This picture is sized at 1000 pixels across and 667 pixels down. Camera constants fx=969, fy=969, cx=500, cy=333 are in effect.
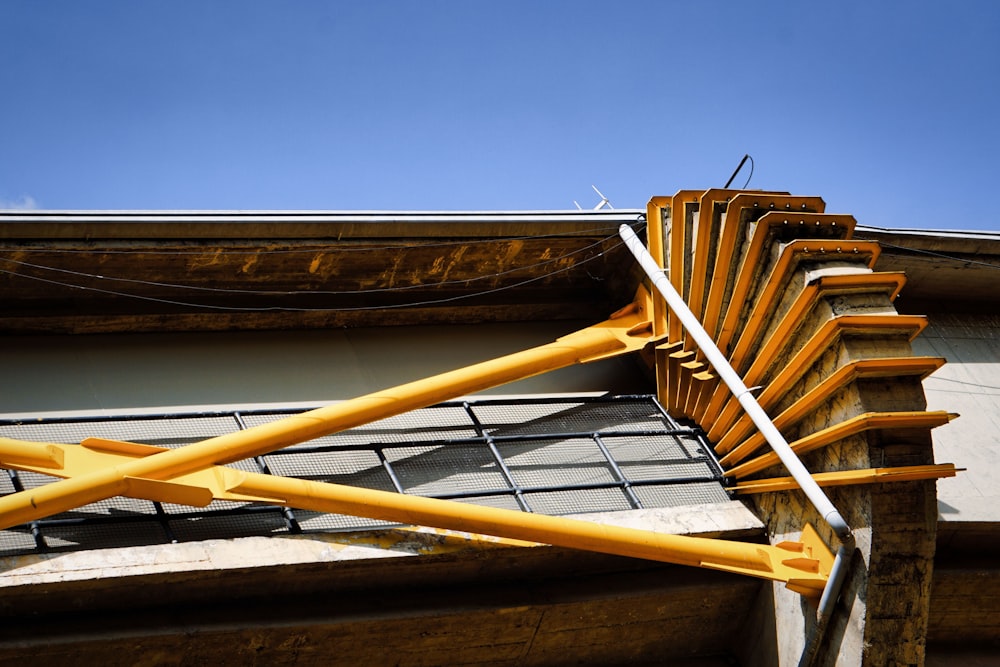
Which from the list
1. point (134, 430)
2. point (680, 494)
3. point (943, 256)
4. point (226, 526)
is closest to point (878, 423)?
point (680, 494)

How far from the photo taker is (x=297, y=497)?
8.90 metres

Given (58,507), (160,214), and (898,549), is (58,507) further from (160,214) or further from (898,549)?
(898,549)

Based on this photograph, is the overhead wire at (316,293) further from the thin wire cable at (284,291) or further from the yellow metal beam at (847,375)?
Result: the yellow metal beam at (847,375)

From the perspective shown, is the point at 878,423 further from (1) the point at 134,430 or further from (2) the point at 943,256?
(1) the point at 134,430

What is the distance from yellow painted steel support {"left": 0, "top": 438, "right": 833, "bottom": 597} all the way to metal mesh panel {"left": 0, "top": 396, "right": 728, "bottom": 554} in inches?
24.0

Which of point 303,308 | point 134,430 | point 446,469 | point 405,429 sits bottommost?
point 446,469

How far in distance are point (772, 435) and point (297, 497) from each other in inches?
184

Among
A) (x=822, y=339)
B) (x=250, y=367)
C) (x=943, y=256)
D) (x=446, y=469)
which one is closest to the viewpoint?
(x=822, y=339)

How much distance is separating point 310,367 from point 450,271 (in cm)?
220

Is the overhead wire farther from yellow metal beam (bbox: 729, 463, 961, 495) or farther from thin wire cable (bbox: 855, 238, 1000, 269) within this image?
yellow metal beam (bbox: 729, 463, 961, 495)

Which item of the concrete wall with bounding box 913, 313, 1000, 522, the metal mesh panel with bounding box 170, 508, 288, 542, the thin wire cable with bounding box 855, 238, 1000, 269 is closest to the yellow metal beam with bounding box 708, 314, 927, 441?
the concrete wall with bounding box 913, 313, 1000, 522

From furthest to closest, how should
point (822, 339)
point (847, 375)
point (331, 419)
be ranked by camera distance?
point (331, 419)
point (822, 339)
point (847, 375)

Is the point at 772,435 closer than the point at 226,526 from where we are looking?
No

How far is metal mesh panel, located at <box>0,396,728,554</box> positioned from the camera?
945 centimetres
